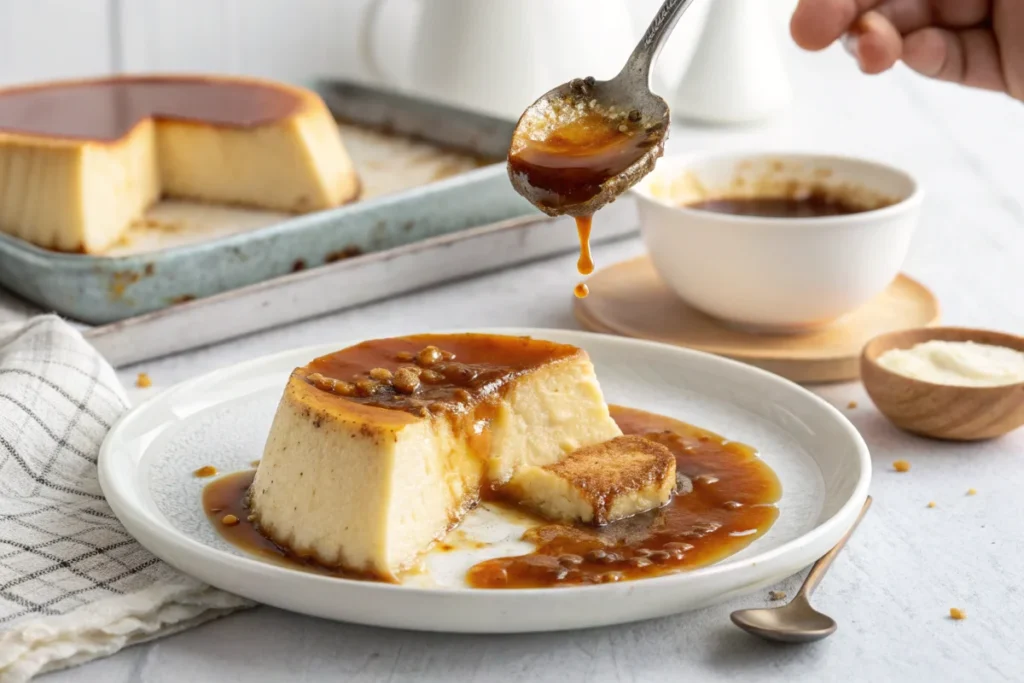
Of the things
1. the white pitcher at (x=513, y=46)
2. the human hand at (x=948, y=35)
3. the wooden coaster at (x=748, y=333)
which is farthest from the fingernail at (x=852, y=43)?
the white pitcher at (x=513, y=46)

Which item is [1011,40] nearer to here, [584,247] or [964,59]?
[964,59]

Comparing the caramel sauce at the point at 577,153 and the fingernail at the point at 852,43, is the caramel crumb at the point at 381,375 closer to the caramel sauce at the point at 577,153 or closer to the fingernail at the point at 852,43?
the caramel sauce at the point at 577,153

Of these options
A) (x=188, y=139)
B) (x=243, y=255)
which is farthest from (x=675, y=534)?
(x=188, y=139)

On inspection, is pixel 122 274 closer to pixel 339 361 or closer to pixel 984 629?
pixel 339 361

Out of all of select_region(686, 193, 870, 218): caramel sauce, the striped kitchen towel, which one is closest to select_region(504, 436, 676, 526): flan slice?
the striped kitchen towel

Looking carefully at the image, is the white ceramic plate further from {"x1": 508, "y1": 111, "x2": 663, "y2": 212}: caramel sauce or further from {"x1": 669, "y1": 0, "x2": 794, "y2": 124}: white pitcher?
{"x1": 669, "y1": 0, "x2": 794, "y2": 124}: white pitcher

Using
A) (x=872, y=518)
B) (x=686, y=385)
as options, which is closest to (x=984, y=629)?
(x=872, y=518)

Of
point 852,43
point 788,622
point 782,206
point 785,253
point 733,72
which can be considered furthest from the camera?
point 733,72
